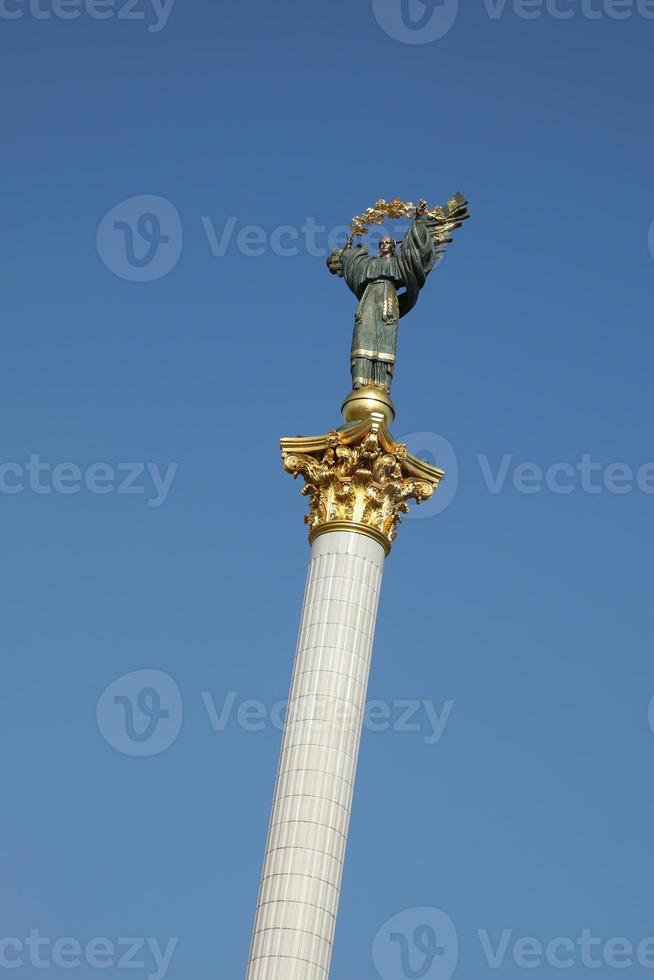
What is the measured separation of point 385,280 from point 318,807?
1412 centimetres

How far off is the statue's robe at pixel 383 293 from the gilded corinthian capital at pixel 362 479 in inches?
91.9

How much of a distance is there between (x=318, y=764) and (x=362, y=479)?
6936 millimetres

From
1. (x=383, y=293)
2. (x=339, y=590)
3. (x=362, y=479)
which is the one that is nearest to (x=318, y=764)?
(x=339, y=590)

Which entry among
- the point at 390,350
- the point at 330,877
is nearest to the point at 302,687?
the point at 330,877

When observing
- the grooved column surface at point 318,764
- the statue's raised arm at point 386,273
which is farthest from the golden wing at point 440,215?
the grooved column surface at point 318,764

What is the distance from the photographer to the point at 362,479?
34.7 m

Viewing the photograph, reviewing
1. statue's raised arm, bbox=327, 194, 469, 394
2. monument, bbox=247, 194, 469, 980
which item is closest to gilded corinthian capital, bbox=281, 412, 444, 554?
monument, bbox=247, 194, 469, 980

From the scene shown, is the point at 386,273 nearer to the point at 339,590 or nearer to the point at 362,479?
the point at 362,479

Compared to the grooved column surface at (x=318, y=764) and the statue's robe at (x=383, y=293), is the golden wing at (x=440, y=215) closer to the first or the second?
the statue's robe at (x=383, y=293)

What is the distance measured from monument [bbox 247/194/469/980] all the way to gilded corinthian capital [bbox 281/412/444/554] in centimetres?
2

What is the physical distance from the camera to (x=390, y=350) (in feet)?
123

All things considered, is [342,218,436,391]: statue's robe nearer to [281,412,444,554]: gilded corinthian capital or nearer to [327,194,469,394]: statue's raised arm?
[327,194,469,394]: statue's raised arm

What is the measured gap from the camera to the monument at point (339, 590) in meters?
29.4

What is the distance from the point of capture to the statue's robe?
37.1m
